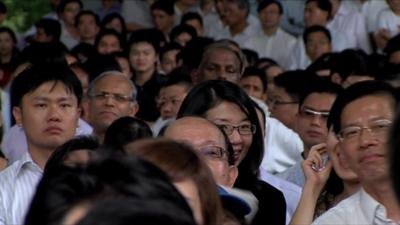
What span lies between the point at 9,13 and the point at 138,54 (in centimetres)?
433

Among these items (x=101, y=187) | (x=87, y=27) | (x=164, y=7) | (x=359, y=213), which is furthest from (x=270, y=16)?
(x=101, y=187)

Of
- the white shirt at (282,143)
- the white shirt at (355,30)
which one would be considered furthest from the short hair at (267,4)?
the white shirt at (282,143)

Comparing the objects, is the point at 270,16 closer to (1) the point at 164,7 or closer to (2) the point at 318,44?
(2) the point at 318,44

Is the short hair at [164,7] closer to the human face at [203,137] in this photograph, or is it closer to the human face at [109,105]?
the human face at [109,105]

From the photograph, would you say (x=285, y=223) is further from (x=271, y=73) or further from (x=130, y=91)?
(x=271, y=73)

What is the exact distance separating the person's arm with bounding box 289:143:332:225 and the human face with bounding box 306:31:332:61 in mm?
7399

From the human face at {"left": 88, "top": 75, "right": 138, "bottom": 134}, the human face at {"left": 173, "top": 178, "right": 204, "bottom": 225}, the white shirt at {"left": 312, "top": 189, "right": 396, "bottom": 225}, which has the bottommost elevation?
the human face at {"left": 88, "top": 75, "right": 138, "bottom": 134}

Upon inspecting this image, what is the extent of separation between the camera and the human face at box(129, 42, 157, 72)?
1153 centimetres

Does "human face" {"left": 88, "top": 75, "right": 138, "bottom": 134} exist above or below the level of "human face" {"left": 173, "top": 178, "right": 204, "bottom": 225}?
below

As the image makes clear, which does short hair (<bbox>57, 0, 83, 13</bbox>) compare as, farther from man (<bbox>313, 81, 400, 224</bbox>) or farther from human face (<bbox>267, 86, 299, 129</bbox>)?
man (<bbox>313, 81, 400, 224</bbox>)

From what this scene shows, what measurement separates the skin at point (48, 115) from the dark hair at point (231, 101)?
25.7 inches

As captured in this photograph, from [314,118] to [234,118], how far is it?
5.99ft

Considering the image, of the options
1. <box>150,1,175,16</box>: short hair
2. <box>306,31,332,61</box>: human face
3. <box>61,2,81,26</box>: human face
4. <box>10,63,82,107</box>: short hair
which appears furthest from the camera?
<box>61,2,81,26</box>: human face

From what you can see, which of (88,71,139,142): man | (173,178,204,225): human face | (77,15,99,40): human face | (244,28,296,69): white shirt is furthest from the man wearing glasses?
(77,15,99,40): human face
